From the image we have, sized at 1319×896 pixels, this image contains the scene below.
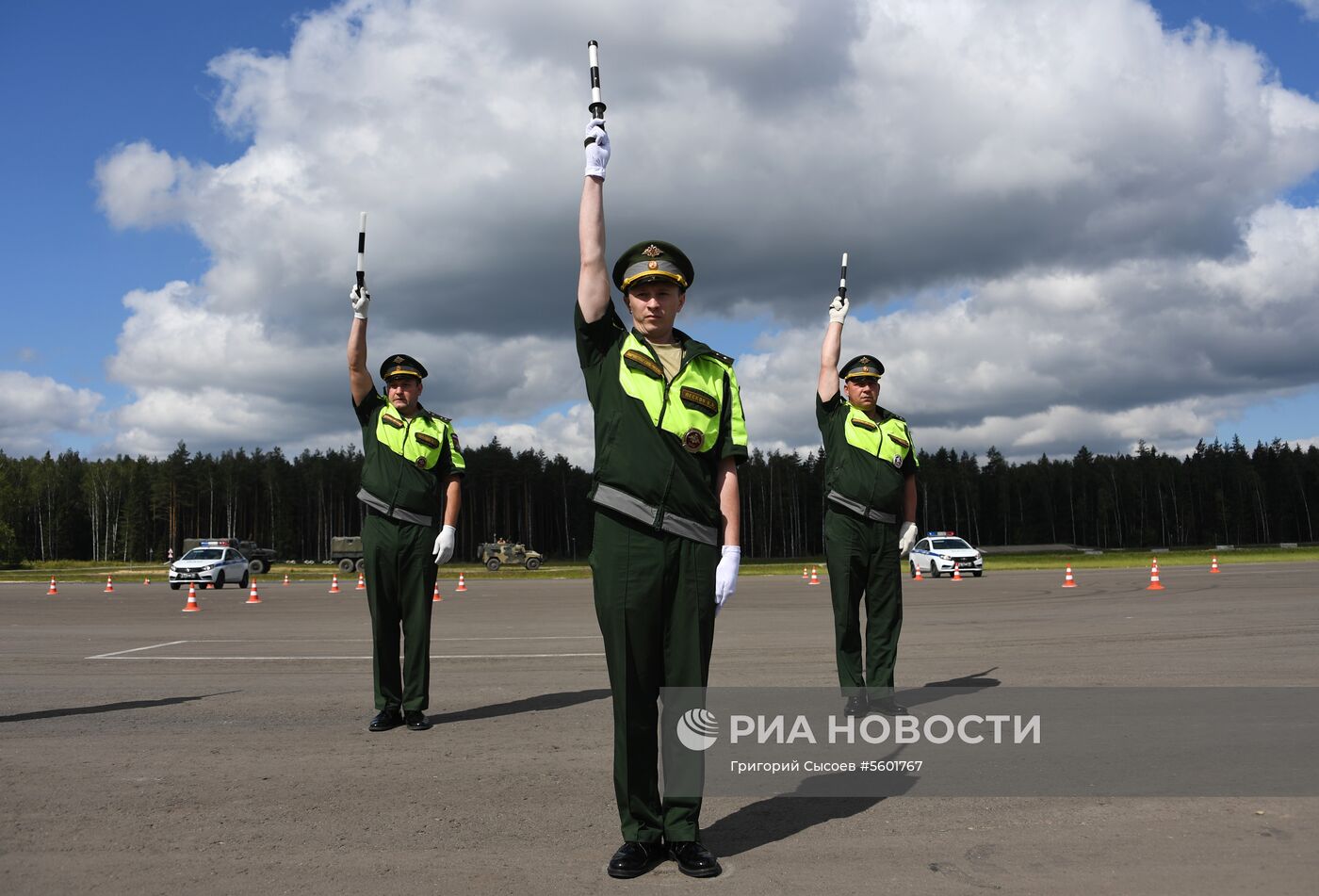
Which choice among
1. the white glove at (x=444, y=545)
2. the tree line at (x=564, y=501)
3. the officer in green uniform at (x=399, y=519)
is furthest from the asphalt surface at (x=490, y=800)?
the tree line at (x=564, y=501)

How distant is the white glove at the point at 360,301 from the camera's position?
6.57 meters

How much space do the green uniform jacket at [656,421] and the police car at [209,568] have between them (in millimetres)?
33210

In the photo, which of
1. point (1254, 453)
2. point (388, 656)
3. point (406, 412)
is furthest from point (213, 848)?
point (1254, 453)

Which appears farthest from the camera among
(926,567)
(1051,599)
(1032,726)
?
(926,567)

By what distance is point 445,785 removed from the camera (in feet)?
15.1

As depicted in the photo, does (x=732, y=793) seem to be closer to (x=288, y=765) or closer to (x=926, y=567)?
(x=288, y=765)

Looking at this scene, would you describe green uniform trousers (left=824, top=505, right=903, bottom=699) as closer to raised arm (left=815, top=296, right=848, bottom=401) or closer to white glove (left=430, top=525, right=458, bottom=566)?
raised arm (left=815, top=296, right=848, bottom=401)

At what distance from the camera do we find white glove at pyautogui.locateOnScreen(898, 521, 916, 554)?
653cm

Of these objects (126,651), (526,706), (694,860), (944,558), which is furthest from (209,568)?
(694,860)

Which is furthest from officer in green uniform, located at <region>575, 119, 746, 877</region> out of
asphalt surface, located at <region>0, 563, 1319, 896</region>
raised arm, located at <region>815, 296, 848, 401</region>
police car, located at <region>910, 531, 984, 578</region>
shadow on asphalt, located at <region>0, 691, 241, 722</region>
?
police car, located at <region>910, 531, 984, 578</region>

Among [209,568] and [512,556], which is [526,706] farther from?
[512,556]

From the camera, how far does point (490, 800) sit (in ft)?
14.2

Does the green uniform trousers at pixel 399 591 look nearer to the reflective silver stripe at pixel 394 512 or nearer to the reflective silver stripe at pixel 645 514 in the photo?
the reflective silver stripe at pixel 394 512

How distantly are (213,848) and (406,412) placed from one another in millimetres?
3555
